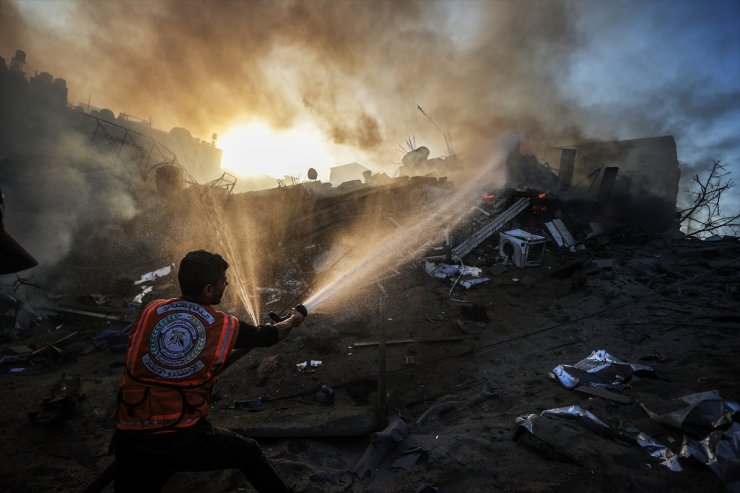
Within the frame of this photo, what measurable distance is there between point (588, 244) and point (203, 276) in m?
14.9

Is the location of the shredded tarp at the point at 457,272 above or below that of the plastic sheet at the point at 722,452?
above

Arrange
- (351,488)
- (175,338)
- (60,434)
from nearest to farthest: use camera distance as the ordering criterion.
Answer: (175,338) < (351,488) < (60,434)

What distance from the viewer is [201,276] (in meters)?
2.47

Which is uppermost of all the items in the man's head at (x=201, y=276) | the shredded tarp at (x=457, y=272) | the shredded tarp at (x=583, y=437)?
the shredded tarp at (x=457, y=272)

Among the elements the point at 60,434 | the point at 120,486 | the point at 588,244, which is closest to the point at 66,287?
the point at 60,434

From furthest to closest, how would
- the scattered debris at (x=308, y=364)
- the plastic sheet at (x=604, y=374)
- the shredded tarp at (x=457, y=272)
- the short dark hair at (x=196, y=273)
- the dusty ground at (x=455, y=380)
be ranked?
the shredded tarp at (x=457, y=272)
the scattered debris at (x=308, y=364)
the plastic sheet at (x=604, y=374)
the dusty ground at (x=455, y=380)
the short dark hair at (x=196, y=273)

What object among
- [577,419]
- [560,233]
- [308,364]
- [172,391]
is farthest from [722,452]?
[560,233]

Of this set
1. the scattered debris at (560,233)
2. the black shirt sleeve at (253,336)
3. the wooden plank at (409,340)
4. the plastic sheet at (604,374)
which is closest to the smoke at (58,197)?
the wooden plank at (409,340)

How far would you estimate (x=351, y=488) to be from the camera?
3295mm

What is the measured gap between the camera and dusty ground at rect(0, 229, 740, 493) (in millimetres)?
3283

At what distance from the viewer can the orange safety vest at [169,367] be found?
2160 millimetres

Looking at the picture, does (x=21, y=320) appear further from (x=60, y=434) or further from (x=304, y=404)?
(x=304, y=404)

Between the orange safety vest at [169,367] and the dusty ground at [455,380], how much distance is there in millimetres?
1790

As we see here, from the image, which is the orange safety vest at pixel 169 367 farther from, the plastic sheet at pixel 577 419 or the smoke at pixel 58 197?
the smoke at pixel 58 197
